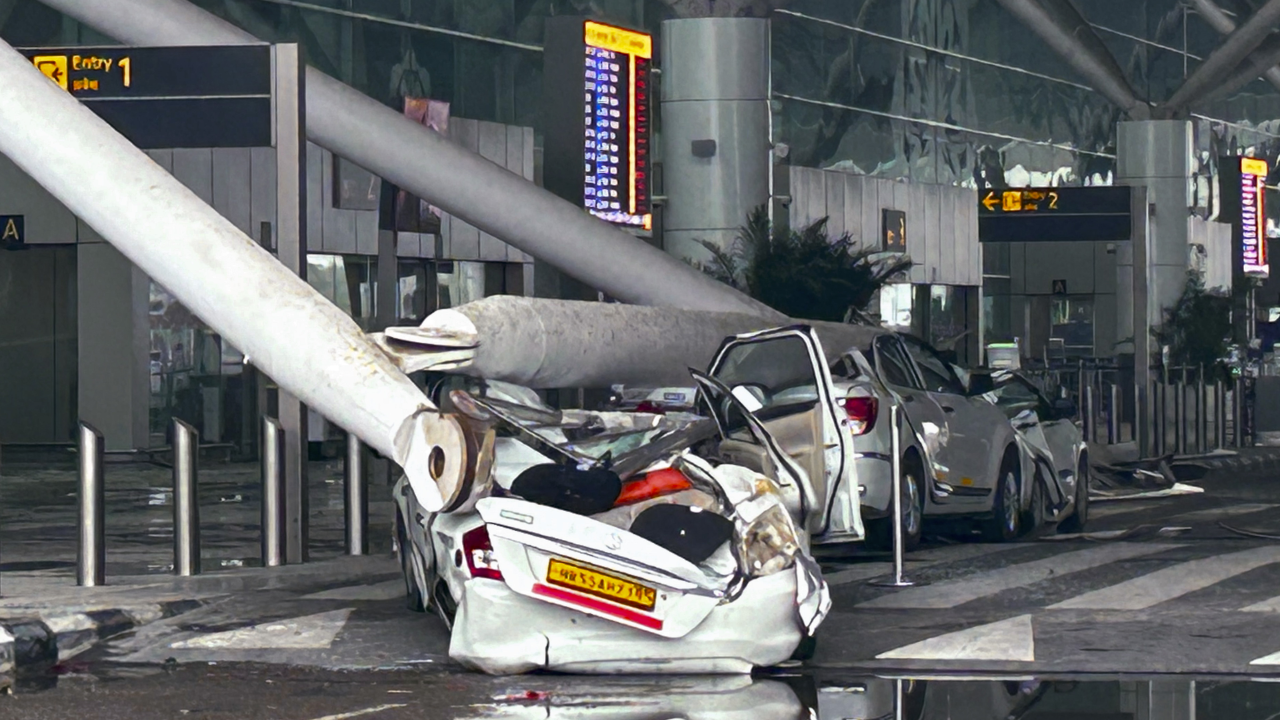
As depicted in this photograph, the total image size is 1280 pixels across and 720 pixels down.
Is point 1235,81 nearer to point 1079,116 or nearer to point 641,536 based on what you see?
point 1079,116

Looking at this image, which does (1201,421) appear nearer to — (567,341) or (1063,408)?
(1063,408)

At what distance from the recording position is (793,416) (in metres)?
12.8

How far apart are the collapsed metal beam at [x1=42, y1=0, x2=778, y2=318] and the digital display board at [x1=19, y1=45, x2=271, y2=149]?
16.0ft

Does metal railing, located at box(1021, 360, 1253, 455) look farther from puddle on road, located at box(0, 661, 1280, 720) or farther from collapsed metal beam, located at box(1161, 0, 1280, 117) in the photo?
puddle on road, located at box(0, 661, 1280, 720)

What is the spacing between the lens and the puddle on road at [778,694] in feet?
26.7

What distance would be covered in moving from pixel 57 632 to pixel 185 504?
2865 millimetres

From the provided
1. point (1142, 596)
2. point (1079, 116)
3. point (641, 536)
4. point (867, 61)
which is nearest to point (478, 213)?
point (1142, 596)

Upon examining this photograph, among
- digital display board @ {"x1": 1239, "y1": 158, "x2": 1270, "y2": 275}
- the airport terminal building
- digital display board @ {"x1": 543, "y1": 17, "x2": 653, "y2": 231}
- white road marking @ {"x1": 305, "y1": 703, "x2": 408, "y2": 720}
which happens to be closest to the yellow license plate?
white road marking @ {"x1": 305, "y1": 703, "x2": 408, "y2": 720}

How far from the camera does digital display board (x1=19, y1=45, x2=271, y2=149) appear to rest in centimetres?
1441

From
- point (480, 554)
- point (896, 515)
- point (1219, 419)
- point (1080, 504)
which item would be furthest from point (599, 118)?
point (480, 554)

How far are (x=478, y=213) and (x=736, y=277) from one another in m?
3.50

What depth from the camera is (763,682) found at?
9.02 m

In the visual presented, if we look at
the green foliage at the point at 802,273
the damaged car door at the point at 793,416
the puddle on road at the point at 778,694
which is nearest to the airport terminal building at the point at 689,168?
the green foliage at the point at 802,273

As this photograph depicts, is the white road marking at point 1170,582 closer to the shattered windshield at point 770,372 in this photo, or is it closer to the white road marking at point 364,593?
the shattered windshield at point 770,372
